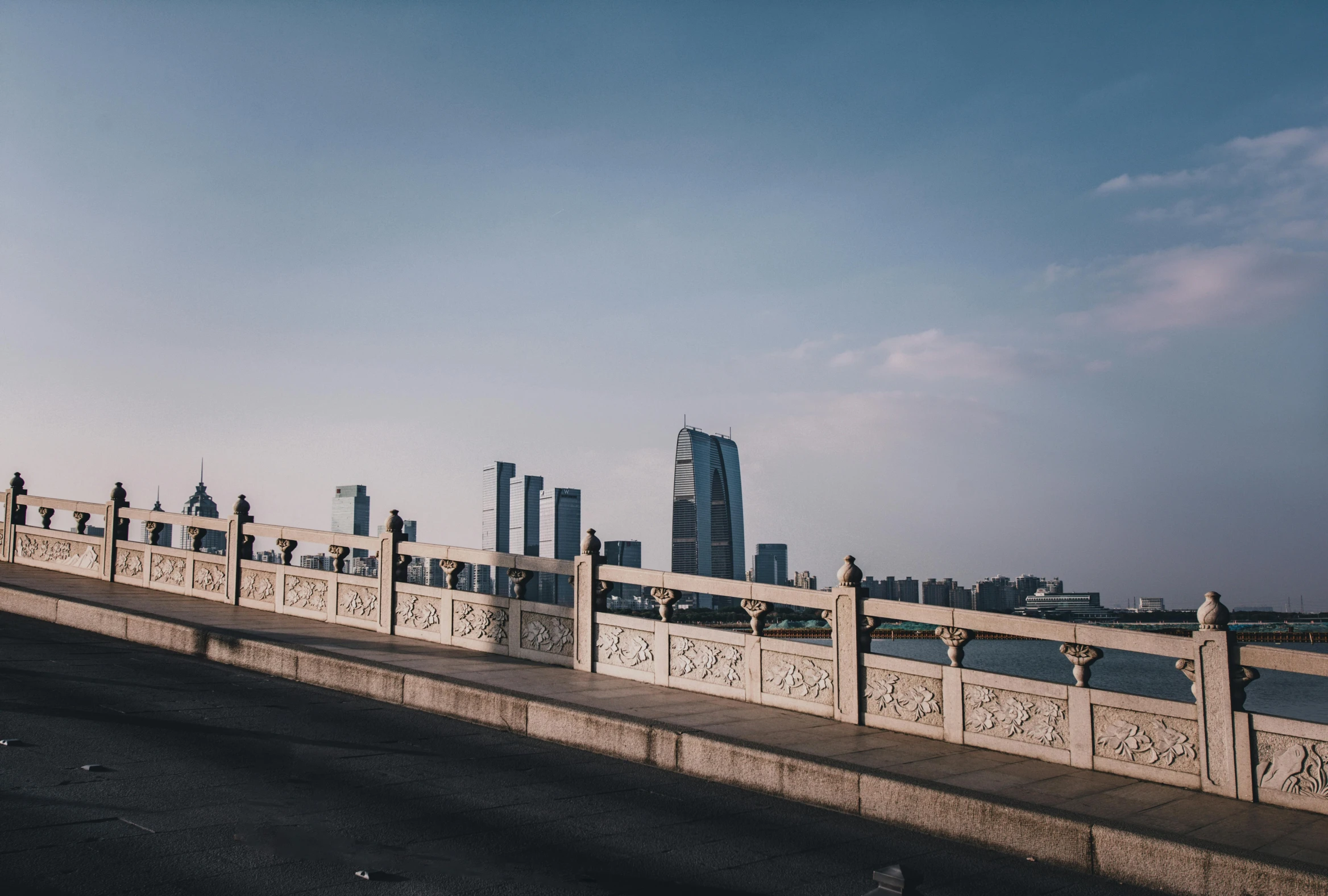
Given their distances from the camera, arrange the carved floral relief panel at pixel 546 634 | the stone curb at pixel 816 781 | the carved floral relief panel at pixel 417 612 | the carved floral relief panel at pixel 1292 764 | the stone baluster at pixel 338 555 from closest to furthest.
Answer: the stone curb at pixel 816 781 < the carved floral relief panel at pixel 1292 764 < the carved floral relief panel at pixel 546 634 < the carved floral relief panel at pixel 417 612 < the stone baluster at pixel 338 555

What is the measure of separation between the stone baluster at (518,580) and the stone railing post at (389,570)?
2.50 metres

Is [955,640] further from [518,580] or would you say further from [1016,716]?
[518,580]

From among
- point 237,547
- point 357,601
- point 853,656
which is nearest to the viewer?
point 853,656

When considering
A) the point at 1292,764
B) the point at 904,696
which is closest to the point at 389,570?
the point at 904,696

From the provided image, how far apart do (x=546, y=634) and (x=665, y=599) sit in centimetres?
224

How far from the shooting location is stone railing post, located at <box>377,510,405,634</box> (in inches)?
583

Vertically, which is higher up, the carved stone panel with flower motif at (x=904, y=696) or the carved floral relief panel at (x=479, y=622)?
the carved floral relief panel at (x=479, y=622)

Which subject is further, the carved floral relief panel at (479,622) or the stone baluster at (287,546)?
the stone baluster at (287,546)

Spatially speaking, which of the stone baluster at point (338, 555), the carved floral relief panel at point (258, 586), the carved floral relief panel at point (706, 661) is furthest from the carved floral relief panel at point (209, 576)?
the carved floral relief panel at point (706, 661)

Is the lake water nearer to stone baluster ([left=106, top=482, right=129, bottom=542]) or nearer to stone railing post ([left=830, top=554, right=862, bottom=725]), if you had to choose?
stone railing post ([left=830, top=554, right=862, bottom=725])

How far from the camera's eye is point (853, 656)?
9.81 m

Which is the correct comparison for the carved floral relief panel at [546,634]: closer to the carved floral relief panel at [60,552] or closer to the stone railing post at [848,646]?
the stone railing post at [848,646]

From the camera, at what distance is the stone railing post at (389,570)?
1480 cm

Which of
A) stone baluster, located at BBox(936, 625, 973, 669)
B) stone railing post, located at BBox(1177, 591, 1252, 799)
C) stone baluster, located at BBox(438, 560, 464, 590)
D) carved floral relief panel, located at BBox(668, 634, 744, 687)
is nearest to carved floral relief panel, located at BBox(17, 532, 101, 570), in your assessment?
stone baluster, located at BBox(438, 560, 464, 590)
